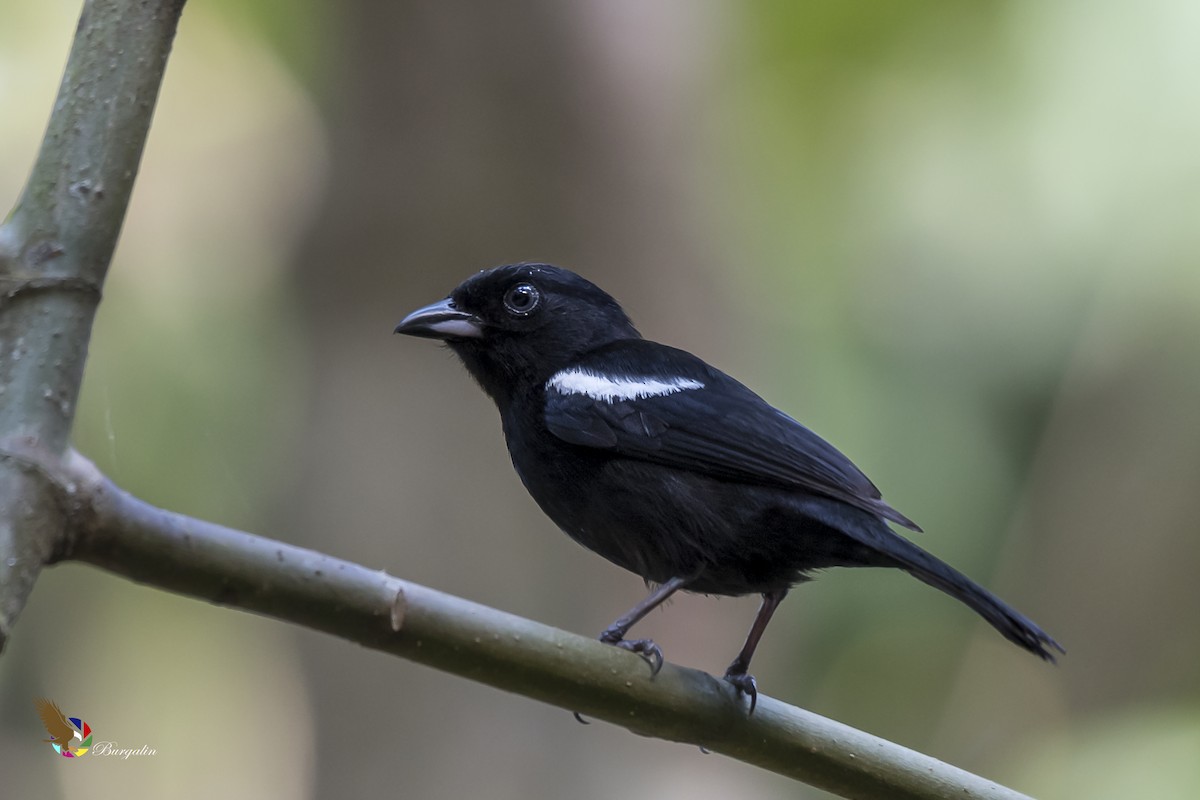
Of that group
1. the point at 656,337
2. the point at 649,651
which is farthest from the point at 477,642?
the point at 656,337

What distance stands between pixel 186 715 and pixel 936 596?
456 cm

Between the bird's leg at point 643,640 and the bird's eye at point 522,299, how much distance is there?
0.98m

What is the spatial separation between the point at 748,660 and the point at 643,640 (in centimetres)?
50

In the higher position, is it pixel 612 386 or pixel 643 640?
pixel 612 386

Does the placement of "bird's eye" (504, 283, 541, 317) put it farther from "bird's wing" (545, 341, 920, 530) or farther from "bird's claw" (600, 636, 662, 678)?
"bird's claw" (600, 636, 662, 678)

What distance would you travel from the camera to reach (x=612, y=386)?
3215 millimetres

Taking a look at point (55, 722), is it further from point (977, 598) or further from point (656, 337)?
point (656, 337)

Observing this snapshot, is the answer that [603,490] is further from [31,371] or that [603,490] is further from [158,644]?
[158,644]

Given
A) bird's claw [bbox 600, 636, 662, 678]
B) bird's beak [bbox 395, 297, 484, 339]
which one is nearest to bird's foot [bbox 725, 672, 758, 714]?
bird's claw [bbox 600, 636, 662, 678]

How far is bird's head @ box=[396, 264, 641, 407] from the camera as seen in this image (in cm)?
334

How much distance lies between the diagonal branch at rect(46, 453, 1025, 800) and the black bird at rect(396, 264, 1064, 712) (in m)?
0.23

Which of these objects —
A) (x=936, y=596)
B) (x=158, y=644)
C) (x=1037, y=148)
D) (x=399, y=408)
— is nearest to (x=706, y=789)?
(x=399, y=408)

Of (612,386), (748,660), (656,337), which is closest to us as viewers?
(748,660)

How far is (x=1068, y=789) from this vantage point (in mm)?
5863
